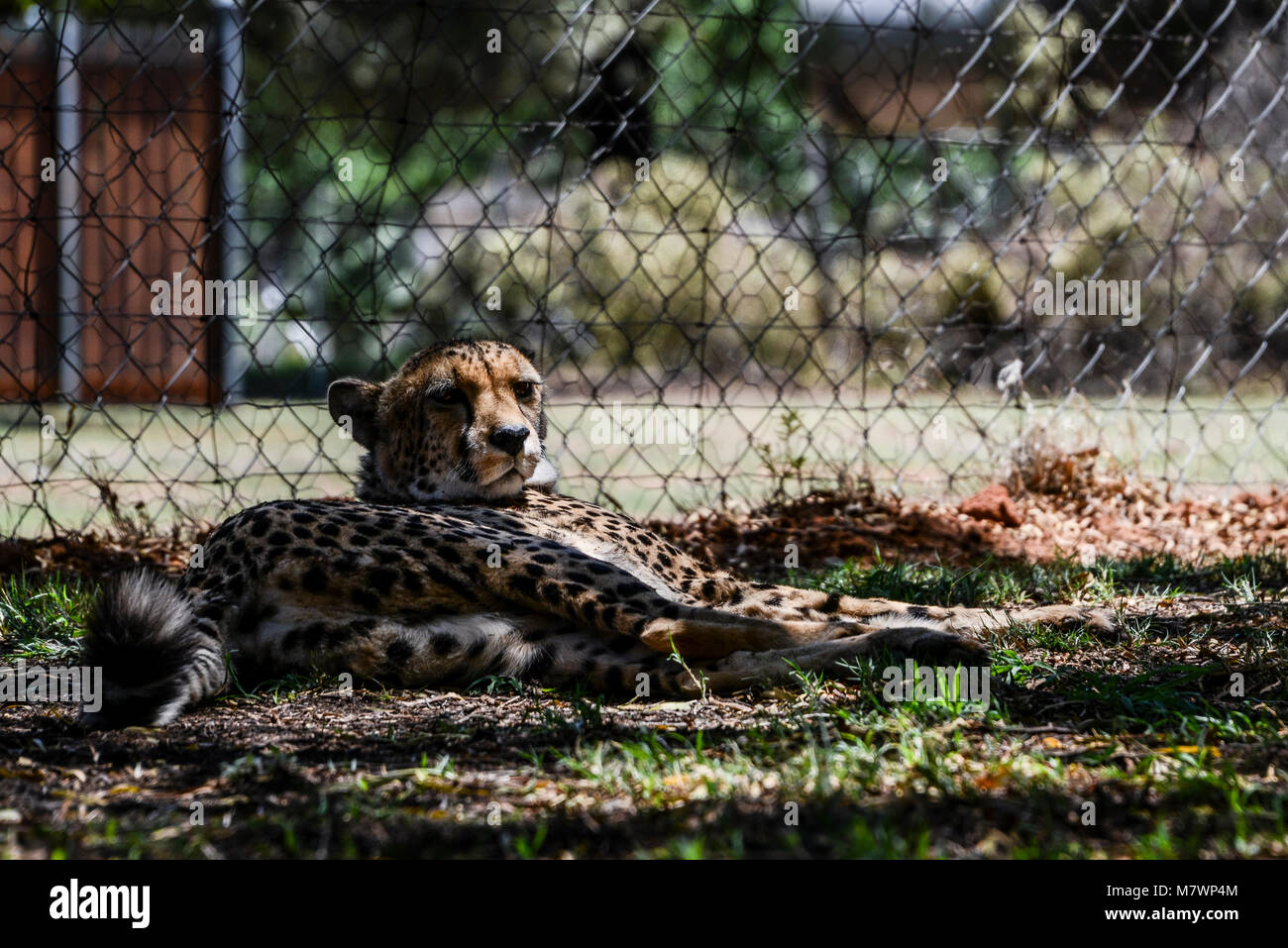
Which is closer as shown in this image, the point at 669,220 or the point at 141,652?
the point at 141,652

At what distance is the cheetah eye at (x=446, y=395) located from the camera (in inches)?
163

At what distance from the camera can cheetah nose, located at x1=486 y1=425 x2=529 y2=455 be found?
159 inches

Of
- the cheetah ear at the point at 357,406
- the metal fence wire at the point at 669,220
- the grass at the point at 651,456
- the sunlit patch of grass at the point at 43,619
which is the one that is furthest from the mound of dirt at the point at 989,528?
the sunlit patch of grass at the point at 43,619

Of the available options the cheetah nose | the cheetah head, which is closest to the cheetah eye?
the cheetah head

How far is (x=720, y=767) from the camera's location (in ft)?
7.99

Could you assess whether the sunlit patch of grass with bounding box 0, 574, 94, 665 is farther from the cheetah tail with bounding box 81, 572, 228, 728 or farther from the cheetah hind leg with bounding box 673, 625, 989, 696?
the cheetah hind leg with bounding box 673, 625, 989, 696

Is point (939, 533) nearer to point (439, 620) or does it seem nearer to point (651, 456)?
point (439, 620)

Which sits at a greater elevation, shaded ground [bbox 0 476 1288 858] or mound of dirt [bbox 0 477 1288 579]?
mound of dirt [bbox 0 477 1288 579]

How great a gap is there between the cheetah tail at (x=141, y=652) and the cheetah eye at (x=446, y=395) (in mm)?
1372

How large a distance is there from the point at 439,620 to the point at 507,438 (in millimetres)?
870

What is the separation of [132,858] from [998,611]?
2.68 m

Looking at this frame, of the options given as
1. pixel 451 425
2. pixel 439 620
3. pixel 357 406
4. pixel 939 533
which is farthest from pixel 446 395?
pixel 939 533

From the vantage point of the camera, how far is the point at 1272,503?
609 cm
